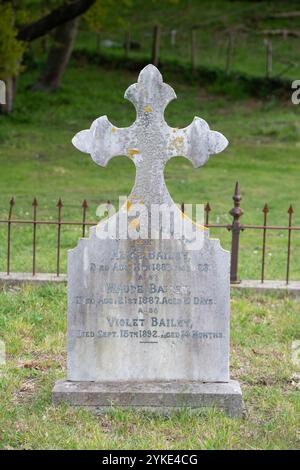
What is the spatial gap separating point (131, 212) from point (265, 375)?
1642 mm

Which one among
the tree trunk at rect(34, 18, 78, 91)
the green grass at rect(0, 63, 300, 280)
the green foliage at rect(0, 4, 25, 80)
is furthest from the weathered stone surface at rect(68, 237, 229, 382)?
→ the tree trunk at rect(34, 18, 78, 91)

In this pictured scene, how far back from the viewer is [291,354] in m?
6.75

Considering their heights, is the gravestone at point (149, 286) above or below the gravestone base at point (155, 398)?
above

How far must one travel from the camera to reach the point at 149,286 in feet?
19.0

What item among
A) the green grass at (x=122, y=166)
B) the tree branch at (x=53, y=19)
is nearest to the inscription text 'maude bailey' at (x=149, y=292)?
the green grass at (x=122, y=166)

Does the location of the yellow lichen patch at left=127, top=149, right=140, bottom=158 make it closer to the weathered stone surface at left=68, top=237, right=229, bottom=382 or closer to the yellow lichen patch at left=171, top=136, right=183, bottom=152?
the yellow lichen patch at left=171, top=136, right=183, bottom=152

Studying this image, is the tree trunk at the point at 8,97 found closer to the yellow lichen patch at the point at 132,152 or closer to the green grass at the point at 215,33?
the green grass at the point at 215,33

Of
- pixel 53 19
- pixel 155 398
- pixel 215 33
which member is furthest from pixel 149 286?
pixel 215 33

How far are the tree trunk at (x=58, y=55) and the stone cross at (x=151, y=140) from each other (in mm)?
17927

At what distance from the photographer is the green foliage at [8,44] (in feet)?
59.0

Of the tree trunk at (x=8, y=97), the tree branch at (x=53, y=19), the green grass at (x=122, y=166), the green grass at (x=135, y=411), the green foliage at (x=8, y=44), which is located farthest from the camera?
the tree trunk at (x=8, y=97)

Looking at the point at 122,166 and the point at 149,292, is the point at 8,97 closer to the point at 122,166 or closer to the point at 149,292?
the point at 122,166

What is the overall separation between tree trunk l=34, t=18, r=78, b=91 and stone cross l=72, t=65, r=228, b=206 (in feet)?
58.8

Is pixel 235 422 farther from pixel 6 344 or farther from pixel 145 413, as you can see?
pixel 6 344
